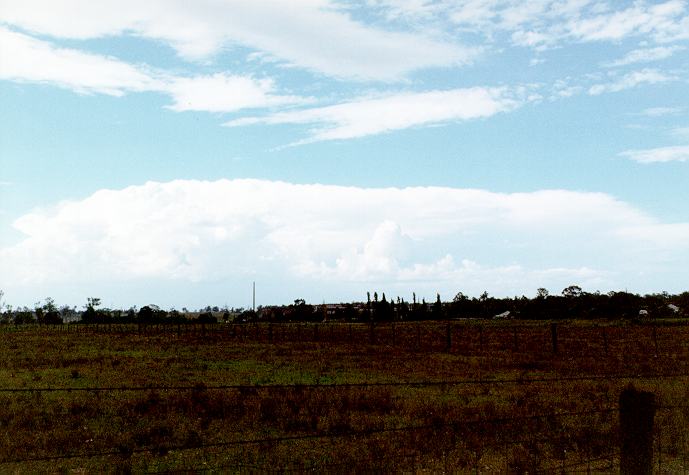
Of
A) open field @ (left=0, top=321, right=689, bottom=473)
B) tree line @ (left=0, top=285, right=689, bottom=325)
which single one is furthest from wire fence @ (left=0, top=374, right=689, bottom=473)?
tree line @ (left=0, top=285, right=689, bottom=325)

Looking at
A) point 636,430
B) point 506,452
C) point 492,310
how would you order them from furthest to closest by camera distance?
point 492,310 → point 506,452 → point 636,430

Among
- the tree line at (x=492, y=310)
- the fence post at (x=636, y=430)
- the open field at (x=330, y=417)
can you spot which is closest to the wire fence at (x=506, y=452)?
the open field at (x=330, y=417)

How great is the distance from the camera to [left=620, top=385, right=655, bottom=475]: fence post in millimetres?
5629

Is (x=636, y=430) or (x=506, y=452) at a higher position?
(x=636, y=430)

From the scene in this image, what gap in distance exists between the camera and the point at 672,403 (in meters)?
17.3

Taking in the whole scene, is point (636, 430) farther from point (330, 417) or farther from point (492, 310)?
point (492, 310)

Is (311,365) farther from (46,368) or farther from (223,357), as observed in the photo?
(46,368)

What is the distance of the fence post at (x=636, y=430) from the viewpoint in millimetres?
5629

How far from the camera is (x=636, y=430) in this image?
5684 millimetres

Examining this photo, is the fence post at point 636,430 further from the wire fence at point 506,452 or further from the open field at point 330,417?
the wire fence at point 506,452

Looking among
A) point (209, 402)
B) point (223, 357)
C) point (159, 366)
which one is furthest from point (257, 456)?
point (223, 357)

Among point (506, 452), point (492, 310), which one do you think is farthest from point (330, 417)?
point (492, 310)

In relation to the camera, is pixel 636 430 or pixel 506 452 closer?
pixel 636 430

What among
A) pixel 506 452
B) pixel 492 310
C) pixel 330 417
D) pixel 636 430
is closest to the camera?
pixel 636 430
